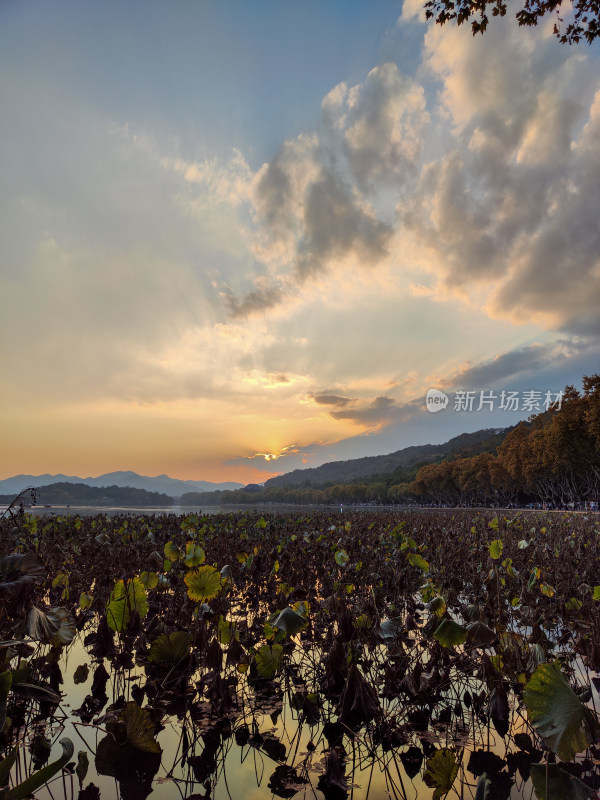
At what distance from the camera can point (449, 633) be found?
3197mm

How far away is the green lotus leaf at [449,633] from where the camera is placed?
10.3 ft

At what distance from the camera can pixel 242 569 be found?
27.8 feet

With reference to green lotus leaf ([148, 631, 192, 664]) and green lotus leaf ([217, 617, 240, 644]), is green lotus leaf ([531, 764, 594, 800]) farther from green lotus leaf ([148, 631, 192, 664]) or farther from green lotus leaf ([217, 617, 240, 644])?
green lotus leaf ([217, 617, 240, 644])

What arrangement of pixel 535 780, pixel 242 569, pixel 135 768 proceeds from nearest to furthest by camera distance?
pixel 535 780 < pixel 135 768 < pixel 242 569

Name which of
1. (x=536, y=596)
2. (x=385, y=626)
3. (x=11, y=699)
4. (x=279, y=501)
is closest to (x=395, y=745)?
(x=385, y=626)

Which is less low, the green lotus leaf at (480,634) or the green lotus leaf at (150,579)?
the green lotus leaf at (150,579)

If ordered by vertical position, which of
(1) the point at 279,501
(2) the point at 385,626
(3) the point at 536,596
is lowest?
(1) the point at 279,501

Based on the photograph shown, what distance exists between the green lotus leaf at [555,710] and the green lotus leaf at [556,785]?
0.26ft

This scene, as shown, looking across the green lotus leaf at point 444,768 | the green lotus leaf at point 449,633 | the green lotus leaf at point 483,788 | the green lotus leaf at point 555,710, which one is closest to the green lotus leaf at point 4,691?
the green lotus leaf at point 483,788

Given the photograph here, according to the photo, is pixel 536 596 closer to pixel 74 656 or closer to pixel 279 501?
pixel 74 656

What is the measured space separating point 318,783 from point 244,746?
0.65m

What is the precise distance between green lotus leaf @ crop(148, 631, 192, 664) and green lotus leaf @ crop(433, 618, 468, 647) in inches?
70.9

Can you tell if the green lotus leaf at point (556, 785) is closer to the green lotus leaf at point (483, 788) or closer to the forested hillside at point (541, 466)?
the green lotus leaf at point (483, 788)

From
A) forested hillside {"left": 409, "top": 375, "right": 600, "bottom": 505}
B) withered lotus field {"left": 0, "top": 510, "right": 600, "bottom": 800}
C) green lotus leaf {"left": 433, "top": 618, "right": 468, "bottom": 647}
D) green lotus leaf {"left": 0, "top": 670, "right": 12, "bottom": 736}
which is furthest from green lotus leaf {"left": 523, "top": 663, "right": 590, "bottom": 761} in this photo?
forested hillside {"left": 409, "top": 375, "right": 600, "bottom": 505}
